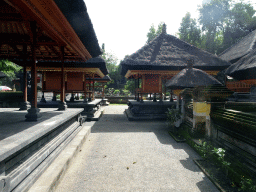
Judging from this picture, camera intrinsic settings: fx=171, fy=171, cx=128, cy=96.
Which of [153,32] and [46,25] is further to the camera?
[153,32]

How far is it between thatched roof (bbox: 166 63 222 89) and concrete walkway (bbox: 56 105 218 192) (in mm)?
3135

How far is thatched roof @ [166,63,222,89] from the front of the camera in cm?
777

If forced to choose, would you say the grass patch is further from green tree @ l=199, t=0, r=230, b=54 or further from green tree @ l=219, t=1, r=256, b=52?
green tree @ l=199, t=0, r=230, b=54

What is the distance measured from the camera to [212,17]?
109ft

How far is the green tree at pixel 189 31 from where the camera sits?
3519cm

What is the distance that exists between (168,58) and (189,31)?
1143 inches

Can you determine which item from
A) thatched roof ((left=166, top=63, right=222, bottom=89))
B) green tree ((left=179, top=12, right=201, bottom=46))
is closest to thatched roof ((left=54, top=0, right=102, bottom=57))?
thatched roof ((left=166, top=63, right=222, bottom=89))

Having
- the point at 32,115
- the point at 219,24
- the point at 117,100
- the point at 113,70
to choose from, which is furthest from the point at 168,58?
the point at 113,70

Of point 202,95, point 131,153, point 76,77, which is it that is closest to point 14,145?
point 131,153

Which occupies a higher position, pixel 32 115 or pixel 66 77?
pixel 66 77

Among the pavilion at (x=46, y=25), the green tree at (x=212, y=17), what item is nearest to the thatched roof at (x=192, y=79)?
the pavilion at (x=46, y=25)

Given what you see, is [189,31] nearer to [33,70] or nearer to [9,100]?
[9,100]

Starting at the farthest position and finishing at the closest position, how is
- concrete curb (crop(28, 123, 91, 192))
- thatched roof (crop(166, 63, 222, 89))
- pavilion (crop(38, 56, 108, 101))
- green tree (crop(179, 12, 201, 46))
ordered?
green tree (crop(179, 12, 201, 46))
pavilion (crop(38, 56, 108, 101))
thatched roof (crop(166, 63, 222, 89))
concrete curb (crop(28, 123, 91, 192))

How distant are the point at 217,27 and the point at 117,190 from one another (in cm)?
3838
